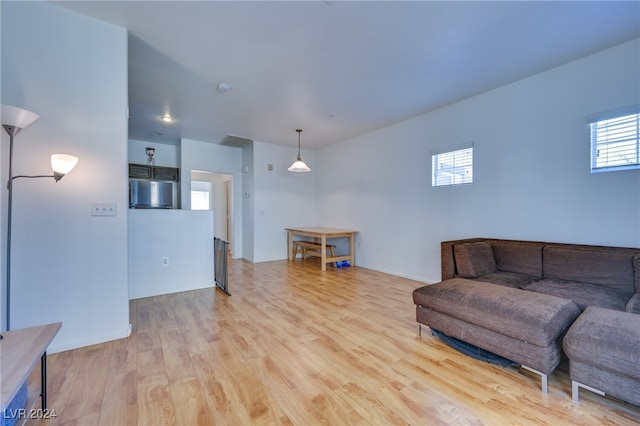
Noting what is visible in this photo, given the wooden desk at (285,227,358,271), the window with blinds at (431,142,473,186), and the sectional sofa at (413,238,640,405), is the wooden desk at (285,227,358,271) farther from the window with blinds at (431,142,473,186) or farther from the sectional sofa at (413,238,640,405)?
the sectional sofa at (413,238,640,405)

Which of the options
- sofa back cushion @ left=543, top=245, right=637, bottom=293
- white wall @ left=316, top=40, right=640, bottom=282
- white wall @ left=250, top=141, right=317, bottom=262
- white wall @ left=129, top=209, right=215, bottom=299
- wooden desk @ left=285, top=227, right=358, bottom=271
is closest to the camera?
sofa back cushion @ left=543, top=245, right=637, bottom=293

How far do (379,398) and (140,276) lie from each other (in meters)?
3.34

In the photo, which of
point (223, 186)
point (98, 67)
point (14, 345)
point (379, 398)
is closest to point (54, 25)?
point (98, 67)

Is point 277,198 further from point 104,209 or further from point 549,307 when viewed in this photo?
point 549,307

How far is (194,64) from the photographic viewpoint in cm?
279

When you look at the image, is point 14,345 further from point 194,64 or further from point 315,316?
point 194,64

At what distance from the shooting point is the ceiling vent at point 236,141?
5558mm

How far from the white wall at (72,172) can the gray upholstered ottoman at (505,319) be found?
2721 mm

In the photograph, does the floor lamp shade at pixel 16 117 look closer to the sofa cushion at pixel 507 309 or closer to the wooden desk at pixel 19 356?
the wooden desk at pixel 19 356

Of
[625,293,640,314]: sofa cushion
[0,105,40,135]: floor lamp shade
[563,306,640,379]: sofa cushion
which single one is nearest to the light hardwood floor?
[563,306,640,379]: sofa cushion

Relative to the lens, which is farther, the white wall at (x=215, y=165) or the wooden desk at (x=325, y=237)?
the white wall at (x=215, y=165)

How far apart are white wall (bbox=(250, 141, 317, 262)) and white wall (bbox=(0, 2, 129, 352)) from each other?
11.8ft

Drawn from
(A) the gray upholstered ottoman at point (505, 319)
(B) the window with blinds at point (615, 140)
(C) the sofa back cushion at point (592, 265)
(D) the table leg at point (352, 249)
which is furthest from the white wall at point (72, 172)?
(B) the window with blinds at point (615, 140)

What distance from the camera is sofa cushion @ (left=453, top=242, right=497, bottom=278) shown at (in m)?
2.74
